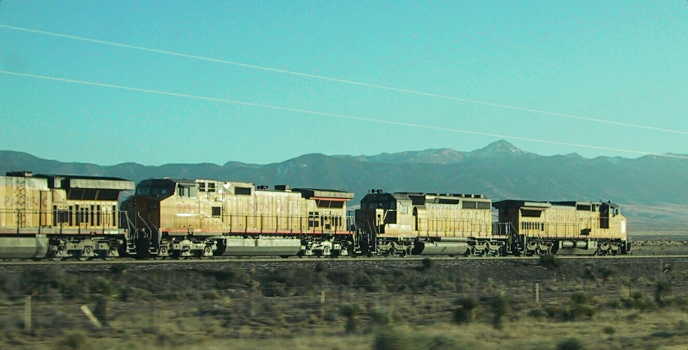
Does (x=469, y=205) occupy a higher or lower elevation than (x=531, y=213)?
higher

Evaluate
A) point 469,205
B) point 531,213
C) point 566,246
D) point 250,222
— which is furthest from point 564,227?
point 250,222

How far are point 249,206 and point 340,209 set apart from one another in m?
5.89

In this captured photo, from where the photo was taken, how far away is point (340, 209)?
4131cm

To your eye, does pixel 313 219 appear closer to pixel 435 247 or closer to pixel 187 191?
pixel 187 191

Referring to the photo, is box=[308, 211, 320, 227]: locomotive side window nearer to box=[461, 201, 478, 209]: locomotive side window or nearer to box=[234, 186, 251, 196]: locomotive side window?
box=[234, 186, 251, 196]: locomotive side window

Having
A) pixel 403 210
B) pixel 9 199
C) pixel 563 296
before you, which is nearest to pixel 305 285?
pixel 563 296

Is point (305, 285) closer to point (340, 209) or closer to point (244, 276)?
point (244, 276)

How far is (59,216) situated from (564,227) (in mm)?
33639

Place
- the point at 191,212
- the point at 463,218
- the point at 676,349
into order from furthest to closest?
the point at 463,218
the point at 191,212
the point at 676,349

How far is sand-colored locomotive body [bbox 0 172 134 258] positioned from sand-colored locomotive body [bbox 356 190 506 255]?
14572 mm

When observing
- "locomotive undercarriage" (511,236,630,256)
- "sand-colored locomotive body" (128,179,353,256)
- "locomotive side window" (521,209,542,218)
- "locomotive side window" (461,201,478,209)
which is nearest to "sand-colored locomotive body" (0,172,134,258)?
"sand-colored locomotive body" (128,179,353,256)

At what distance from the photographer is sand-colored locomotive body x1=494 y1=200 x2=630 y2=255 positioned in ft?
165

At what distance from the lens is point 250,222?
37.0 metres

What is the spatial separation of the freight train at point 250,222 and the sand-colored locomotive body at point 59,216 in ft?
0.13
